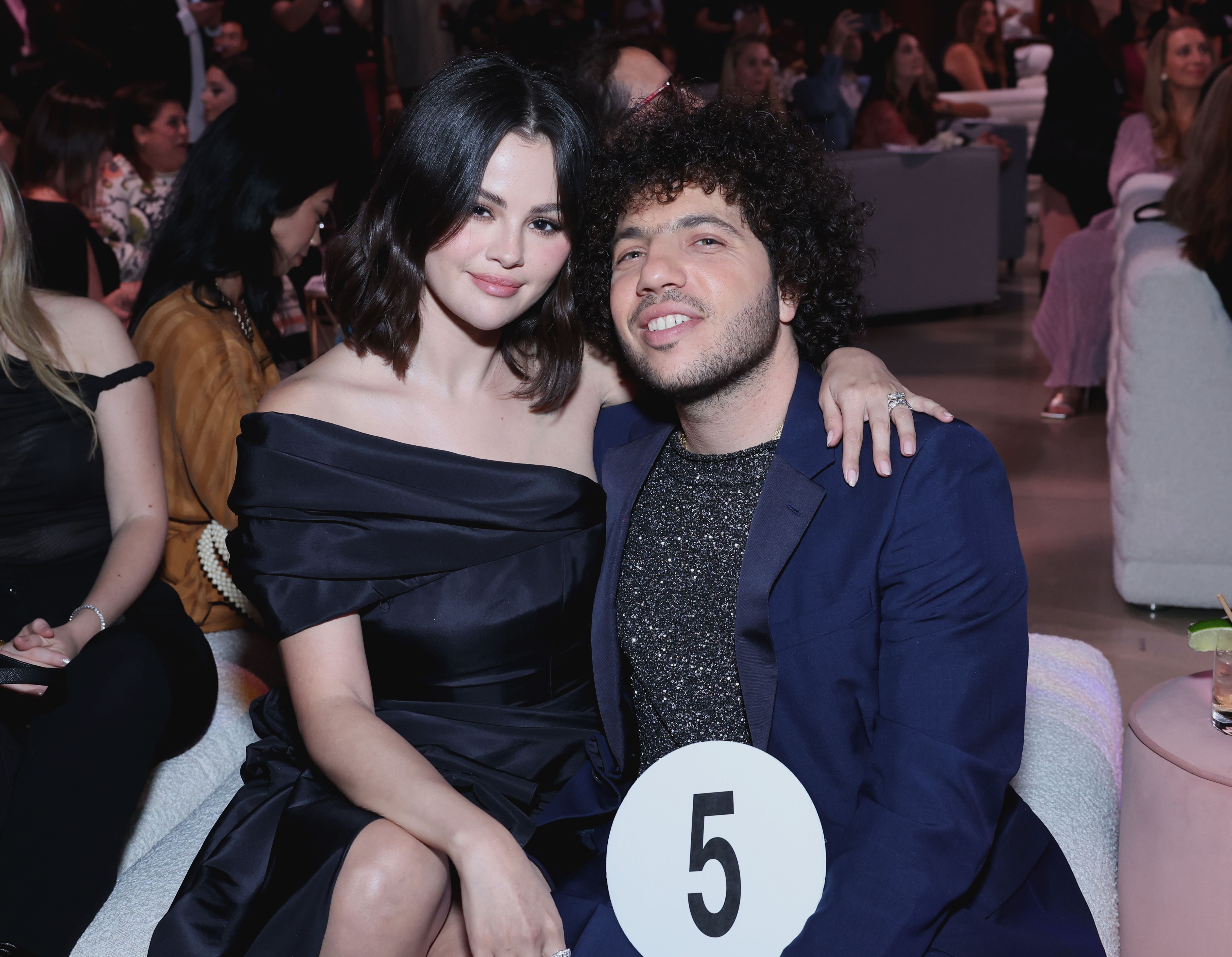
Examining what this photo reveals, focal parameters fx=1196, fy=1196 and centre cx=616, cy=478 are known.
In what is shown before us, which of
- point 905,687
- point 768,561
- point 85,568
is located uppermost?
point 768,561

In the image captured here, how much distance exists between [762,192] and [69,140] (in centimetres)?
363

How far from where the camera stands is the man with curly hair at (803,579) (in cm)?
143

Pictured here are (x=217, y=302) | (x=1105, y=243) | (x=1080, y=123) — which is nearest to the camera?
(x=217, y=302)

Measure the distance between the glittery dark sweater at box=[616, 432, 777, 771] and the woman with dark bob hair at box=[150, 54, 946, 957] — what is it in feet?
0.32

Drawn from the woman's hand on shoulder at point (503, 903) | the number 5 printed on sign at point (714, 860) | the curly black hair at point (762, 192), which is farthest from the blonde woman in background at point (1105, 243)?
the woman's hand on shoulder at point (503, 903)

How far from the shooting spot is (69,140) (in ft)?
14.6

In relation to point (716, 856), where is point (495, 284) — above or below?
above

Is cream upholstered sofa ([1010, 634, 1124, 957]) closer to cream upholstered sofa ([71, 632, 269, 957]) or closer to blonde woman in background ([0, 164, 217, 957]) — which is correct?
cream upholstered sofa ([71, 632, 269, 957])

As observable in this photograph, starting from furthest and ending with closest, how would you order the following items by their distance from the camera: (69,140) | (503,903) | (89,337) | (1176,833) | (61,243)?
(69,140), (61,243), (89,337), (1176,833), (503,903)

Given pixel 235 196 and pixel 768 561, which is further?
pixel 235 196

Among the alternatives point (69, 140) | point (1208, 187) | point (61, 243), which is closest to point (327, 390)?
point (61, 243)

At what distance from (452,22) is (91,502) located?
4.30 m

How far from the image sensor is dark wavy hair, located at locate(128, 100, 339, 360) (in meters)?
2.68

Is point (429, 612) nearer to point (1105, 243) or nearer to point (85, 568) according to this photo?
point (85, 568)
